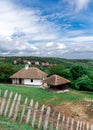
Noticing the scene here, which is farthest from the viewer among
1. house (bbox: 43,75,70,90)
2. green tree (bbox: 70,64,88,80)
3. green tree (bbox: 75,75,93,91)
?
green tree (bbox: 70,64,88,80)

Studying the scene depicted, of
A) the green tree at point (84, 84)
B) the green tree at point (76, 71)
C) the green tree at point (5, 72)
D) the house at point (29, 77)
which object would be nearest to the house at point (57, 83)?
the green tree at point (84, 84)

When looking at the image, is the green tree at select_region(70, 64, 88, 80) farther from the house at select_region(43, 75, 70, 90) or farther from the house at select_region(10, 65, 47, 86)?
the house at select_region(43, 75, 70, 90)

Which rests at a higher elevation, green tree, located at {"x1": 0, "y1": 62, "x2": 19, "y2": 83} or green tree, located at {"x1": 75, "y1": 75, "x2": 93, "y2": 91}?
green tree, located at {"x1": 0, "y1": 62, "x2": 19, "y2": 83}

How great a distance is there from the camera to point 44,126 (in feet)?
33.0

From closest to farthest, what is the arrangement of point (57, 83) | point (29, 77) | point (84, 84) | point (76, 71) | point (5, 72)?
point (57, 83) < point (84, 84) < point (29, 77) < point (76, 71) < point (5, 72)

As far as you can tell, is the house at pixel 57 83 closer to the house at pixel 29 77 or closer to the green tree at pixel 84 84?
the green tree at pixel 84 84

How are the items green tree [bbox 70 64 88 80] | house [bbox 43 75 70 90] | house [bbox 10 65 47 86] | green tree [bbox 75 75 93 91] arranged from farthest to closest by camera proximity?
green tree [bbox 70 64 88 80] → house [bbox 10 65 47 86] → green tree [bbox 75 75 93 91] → house [bbox 43 75 70 90]

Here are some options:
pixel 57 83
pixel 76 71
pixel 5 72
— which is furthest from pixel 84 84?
pixel 5 72

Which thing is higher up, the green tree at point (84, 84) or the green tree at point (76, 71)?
the green tree at point (76, 71)

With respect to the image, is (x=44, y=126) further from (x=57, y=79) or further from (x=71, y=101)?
(x=57, y=79)

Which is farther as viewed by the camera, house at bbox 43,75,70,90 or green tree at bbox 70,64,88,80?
green tree at bbox 70,64,88,80

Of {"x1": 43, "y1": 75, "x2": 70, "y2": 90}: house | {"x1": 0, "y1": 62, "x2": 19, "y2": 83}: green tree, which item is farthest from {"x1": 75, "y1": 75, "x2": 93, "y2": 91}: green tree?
{"x1": 0, "y1": 62, "x2": 19, "y2": 83}: green tree

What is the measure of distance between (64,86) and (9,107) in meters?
26.5

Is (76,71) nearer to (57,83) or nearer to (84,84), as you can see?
(84,84)
